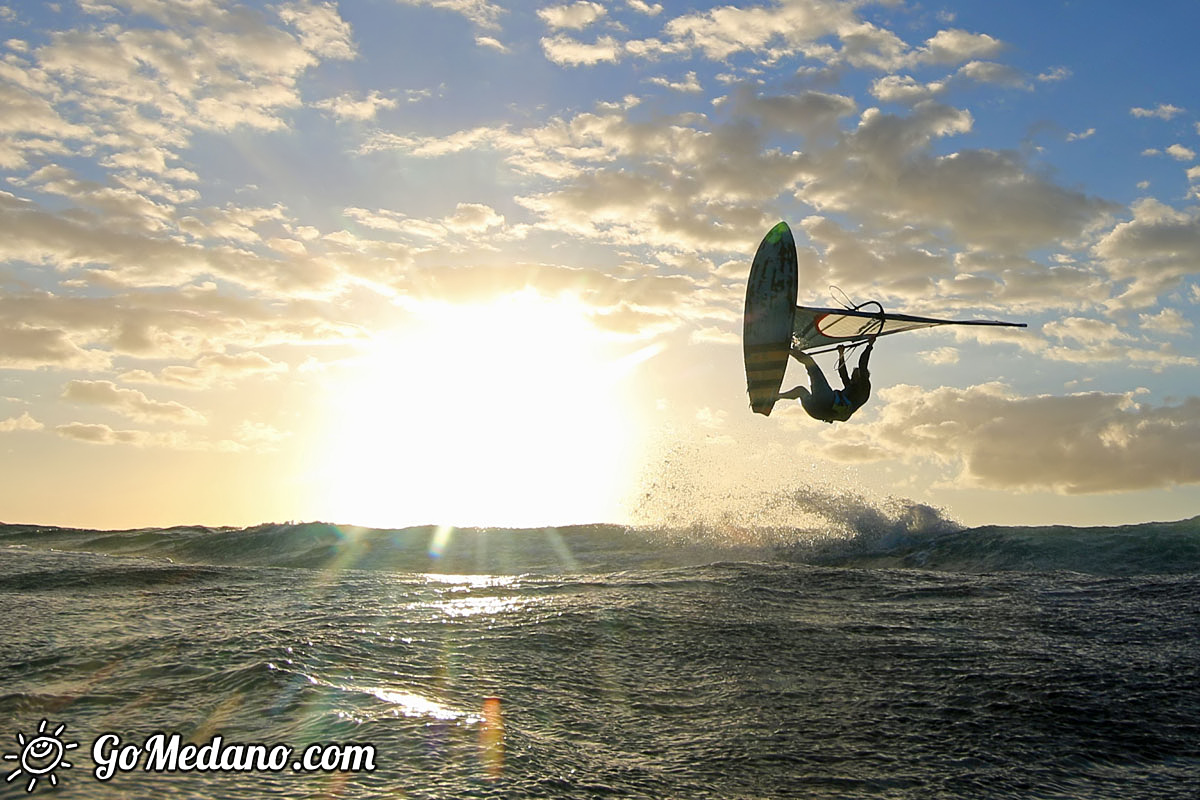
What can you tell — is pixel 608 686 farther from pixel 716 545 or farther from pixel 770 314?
pixel 716 545

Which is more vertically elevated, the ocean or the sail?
the sail

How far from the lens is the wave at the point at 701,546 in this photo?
17.7 m

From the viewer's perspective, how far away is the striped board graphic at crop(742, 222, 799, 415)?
14070mm

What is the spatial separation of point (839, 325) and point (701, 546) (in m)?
9.84

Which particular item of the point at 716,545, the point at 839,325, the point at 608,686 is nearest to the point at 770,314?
the point at 839,325

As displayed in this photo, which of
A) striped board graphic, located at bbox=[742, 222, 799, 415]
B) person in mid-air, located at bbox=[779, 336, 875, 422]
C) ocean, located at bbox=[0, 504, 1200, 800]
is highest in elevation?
striped board graphic, located at bbox=[742, 222, 799, 415]

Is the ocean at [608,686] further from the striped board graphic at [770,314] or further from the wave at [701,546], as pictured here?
the wave at [701,546]

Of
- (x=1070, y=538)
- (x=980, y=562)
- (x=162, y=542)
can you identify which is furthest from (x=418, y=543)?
(x=1070, y=538)

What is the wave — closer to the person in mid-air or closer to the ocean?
the ocean

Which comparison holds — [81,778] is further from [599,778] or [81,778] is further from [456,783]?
[599,778]

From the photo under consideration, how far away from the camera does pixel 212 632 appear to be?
29.6 ft

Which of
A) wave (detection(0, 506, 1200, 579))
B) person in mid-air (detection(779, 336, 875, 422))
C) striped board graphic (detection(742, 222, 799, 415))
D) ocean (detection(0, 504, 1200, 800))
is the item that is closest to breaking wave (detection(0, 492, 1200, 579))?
wave (detection(0, 506, 1200, 579))

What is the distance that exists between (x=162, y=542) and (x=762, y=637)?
24.6 metres

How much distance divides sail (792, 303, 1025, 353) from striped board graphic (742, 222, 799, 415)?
0.20m
